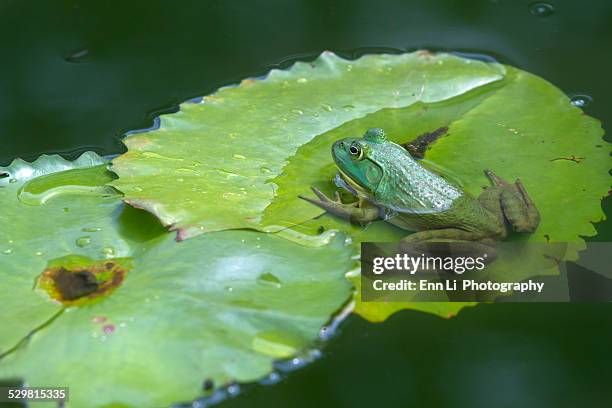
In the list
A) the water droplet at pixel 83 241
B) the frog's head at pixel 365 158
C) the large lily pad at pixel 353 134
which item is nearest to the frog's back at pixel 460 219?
the large lily pad at pixel 353 134

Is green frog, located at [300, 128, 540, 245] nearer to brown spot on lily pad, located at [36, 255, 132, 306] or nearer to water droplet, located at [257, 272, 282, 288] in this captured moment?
water droplet, located at [257, 272, 282, 288]

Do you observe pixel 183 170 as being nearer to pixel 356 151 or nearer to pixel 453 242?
pixel 356 151

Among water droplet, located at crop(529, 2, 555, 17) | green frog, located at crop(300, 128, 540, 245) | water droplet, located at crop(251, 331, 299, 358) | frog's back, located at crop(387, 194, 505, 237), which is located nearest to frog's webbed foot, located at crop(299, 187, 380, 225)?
green frog, located at crop(300, 128, 540, 245)

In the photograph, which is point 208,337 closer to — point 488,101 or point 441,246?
point 441,246

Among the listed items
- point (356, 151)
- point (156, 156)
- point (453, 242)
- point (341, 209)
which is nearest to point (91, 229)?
point (156, 156)

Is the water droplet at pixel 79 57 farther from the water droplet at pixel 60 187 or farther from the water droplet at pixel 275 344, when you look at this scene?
the water droplet at pixel 275 344

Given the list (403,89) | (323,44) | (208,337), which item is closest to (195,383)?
(208,337)
